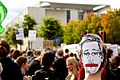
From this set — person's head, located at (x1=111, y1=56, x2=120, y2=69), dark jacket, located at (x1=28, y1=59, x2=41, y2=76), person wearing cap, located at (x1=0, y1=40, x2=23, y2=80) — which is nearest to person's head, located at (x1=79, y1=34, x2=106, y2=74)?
person wearing cap, located at (x1=0, y1=40, x2=23, y2=80)

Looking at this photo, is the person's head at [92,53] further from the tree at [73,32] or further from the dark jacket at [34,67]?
the tree at [73,32]

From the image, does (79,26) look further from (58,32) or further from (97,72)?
(97,72)

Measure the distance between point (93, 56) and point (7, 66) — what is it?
10.6 ft

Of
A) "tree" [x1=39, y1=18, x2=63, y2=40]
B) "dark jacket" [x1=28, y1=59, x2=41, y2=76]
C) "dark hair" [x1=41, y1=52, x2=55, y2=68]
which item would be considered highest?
"dark hair" [x1=41, y1=52, x2=55, y2=68]

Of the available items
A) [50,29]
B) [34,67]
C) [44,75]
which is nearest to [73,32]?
[50,29]

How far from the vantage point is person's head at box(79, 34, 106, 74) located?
4293 millimetres

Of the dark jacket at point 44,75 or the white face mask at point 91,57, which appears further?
the dark jacket at point 44,75

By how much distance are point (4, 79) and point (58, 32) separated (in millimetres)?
60062

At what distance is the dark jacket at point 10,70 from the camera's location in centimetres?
728

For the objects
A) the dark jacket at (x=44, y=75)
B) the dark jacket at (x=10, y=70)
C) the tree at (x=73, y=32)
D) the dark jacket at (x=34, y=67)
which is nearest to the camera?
the dark jacket at (x=44, y=75)

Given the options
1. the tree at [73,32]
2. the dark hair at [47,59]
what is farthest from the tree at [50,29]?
the dark hair at [47,59]

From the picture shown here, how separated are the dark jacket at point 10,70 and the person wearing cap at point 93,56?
3.06m

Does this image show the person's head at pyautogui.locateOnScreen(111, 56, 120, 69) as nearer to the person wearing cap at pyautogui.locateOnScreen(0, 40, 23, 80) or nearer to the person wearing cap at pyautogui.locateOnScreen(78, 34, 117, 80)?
the person wearing cap at pyautogui.locateOnScreen(0, 40, 23, 80)

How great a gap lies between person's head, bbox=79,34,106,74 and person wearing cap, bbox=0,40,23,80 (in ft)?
9.73
